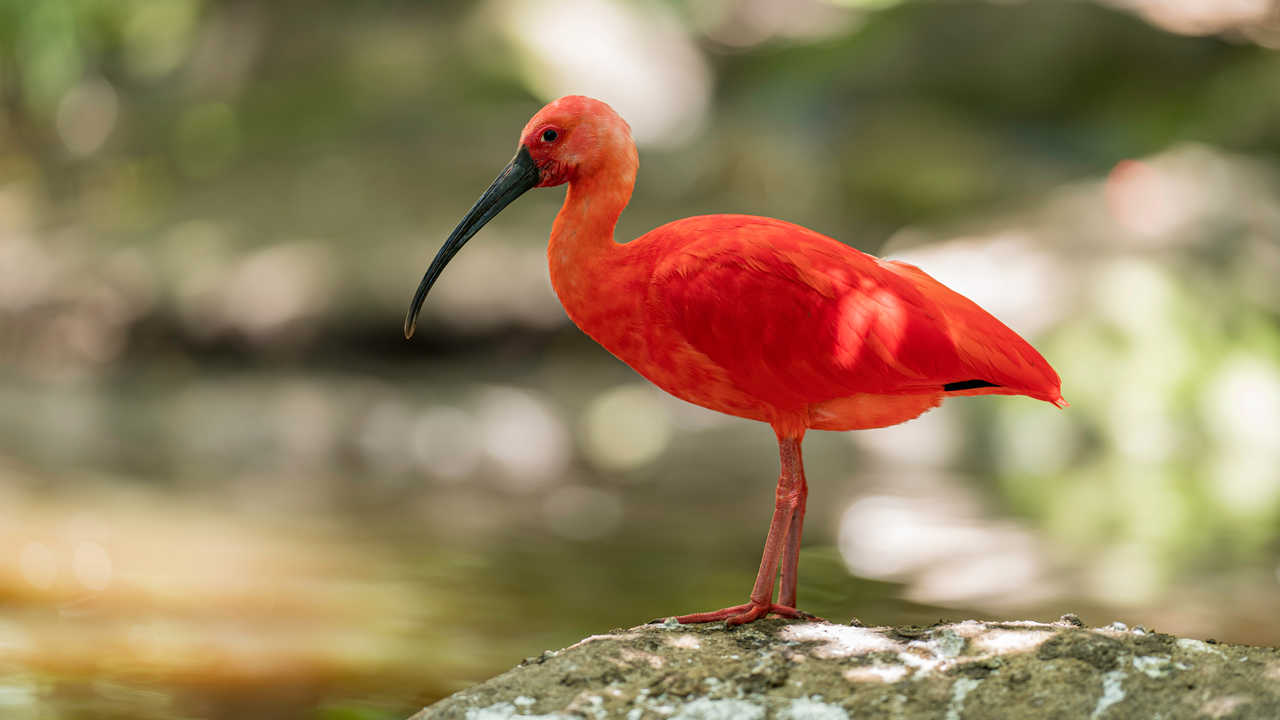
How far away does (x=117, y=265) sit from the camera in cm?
1246

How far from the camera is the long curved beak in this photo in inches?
148

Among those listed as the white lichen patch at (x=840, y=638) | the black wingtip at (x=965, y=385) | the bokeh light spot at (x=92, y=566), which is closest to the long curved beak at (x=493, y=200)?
the black wingtip at (x=965, y=385)

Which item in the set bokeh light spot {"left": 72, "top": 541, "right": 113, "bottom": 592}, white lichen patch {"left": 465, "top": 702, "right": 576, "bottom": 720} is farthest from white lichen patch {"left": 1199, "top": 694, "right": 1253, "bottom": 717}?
bokeh light spot {"left": 72, "top": 541, "right": 113, "bottom": 592}

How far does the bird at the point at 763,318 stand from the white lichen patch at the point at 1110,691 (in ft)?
2.36

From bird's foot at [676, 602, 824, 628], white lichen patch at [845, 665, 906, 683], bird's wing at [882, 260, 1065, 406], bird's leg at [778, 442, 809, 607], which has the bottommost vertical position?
white lichen patch at [845, 665, 906, 683]

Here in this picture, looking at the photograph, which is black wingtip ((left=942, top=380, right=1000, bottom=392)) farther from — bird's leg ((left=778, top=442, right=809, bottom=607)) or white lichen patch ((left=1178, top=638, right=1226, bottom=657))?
white lichen patch ((left=1178, top=638, right=1226, bottom=657))

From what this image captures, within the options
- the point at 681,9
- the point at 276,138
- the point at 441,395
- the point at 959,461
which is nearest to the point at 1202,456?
the point at 959,461

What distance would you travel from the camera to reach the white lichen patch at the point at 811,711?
3.16 metres

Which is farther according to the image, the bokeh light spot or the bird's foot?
the bokeh light spot

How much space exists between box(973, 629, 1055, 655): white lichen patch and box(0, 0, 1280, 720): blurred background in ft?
7.56

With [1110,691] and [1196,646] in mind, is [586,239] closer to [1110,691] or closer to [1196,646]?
[1110,691]

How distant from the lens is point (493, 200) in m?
3.86

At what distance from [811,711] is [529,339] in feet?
29.8

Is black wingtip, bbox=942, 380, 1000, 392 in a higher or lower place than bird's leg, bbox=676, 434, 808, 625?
higher
